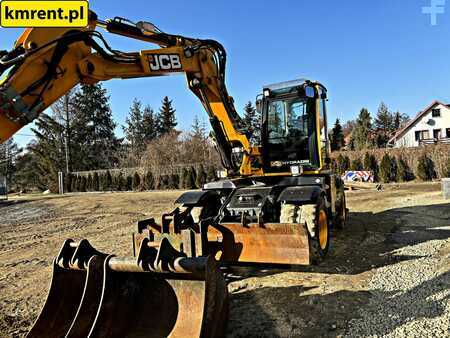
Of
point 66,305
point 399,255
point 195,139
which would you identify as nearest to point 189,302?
point 66,305

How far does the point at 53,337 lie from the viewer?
3256 mm

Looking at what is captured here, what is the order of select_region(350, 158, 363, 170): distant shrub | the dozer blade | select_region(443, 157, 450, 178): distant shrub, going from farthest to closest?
select_region(350, 158, 363, 170): distant shrub → select_region(443, 157, 450, 178): distant shrub → the dozer blade

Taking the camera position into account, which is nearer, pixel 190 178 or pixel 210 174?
pixel 210 174

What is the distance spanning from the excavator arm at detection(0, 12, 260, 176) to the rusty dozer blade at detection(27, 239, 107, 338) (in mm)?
1479

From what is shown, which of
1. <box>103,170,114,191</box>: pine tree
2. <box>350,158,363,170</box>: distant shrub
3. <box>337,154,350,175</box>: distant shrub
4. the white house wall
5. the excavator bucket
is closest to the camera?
the excavator bucket

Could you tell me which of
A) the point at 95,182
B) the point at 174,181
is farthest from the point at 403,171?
the point at 95,182

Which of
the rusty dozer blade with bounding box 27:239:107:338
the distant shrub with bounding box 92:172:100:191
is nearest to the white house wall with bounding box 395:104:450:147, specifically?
the distant shrub with bounding box 92:172:100:191

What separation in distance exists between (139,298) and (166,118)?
1770 inches

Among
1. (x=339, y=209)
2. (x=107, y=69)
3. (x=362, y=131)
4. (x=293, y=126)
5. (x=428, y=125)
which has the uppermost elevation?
(x=362, y=131)

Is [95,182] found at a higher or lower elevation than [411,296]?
higher

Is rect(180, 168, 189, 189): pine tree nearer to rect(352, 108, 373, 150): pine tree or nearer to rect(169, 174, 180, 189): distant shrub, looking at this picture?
rect(169, 174, 180, 189): distant shrub

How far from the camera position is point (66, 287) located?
140 inches

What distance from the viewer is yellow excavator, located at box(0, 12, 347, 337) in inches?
128

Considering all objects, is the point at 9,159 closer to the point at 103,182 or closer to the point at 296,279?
the point at 103,182
